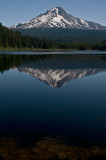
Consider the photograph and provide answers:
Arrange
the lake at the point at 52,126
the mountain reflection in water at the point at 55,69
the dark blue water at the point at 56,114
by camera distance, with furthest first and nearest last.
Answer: the mountain reflection in water at the point at 55,69 → the dark blue water at the point at 56,114 → the lake at the point at 52,126

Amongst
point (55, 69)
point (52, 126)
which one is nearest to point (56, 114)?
point (52, 126)

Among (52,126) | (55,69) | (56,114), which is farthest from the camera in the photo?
(55,69)

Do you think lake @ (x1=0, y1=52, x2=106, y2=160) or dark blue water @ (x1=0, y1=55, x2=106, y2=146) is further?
dark blue water @ (x1=0, y1=55, x2=106, y2=146)

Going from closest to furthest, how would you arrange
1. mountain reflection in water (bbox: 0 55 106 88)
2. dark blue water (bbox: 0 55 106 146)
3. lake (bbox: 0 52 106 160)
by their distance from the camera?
lake (bbox: 0 52 106 160), dark blue water (bbox: 0 55 106 146), mountain reflection in water (bbox: 0 55 106 88)

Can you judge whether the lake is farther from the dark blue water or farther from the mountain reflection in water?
the mountain reflection in water

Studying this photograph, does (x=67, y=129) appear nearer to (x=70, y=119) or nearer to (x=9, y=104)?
(x=70, y=119)

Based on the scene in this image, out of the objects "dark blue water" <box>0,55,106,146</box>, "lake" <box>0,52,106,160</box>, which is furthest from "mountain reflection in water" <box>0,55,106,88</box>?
"lake" <box>0,52,106,160</box>

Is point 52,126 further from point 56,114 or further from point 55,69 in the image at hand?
point 55,69

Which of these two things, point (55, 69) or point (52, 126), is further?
point (55, 69)

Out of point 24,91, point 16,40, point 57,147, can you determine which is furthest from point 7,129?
point 16,40

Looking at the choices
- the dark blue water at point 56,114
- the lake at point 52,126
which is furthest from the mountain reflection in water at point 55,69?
the lake at point 52,126

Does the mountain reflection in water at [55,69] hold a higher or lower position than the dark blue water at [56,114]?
higher

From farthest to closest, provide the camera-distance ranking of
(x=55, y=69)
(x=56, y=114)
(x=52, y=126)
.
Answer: (x=55, y=69)
(x=56, y=114)
(x=52, y=126)

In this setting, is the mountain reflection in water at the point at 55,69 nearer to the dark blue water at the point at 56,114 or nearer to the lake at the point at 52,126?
the dark blue water at the point at 56,114
